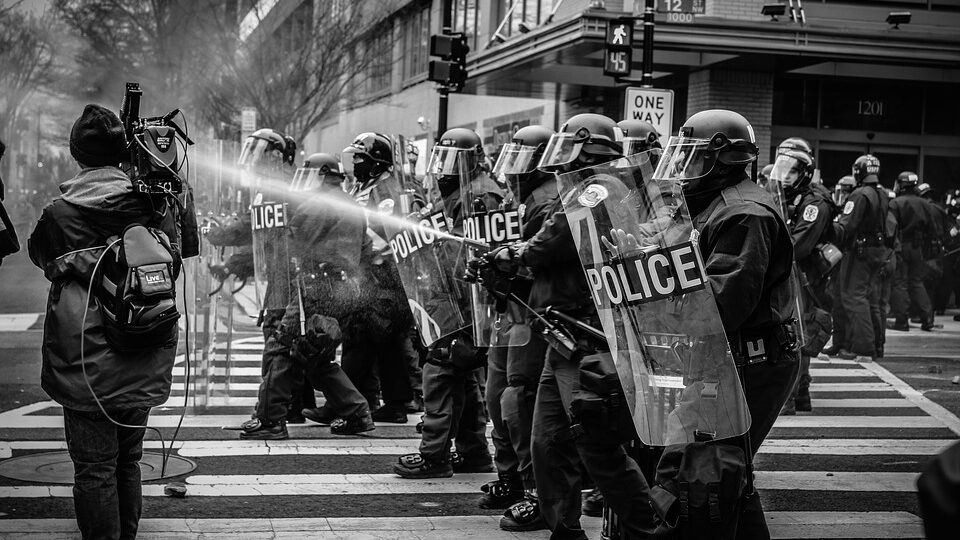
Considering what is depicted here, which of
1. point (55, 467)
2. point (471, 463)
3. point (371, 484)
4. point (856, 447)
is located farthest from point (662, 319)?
point (856, 447)

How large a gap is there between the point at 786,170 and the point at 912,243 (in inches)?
317

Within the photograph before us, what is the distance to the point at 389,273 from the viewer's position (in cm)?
919

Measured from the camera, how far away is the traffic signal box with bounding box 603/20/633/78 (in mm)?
15070

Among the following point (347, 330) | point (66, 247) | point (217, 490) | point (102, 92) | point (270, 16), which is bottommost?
point (217, 490)

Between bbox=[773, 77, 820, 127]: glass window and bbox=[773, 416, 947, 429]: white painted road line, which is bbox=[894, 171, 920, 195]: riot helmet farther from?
bbox=[773, 416, 947, 429]: white painted road line

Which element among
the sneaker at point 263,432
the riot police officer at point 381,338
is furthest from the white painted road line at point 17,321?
the sneaker at point 263,432

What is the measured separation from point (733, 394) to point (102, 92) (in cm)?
2512

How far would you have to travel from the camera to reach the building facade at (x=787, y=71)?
1684 cm

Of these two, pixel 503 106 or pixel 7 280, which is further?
pixel 503 106

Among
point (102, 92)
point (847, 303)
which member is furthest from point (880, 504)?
point (102, 92)

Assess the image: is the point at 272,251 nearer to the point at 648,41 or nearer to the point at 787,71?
the point at 648,41

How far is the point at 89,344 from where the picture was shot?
4.82 metres

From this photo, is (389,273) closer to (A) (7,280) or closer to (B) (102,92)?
(A) (7,280)

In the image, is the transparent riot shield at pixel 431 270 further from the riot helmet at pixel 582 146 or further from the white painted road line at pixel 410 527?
the riot helmet at pixel 582 146
